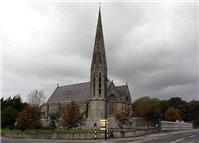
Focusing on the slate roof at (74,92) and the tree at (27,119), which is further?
the slate roof at (74,92)

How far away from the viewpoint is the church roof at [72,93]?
9470cm

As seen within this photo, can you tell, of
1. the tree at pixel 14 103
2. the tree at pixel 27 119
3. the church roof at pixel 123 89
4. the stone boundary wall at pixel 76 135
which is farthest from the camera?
the church roof at pixel 123 89

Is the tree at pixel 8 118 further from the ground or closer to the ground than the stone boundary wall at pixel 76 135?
further from the ground

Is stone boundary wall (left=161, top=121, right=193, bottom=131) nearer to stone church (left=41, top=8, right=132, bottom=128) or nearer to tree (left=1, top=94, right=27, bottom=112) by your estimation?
stone church (left=41, top=8, right=132, bottom=128)

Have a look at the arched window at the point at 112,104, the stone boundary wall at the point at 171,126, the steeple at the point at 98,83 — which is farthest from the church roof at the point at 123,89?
the stone boundary wall at the point at 171,126

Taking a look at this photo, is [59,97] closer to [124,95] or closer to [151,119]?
[124,95]

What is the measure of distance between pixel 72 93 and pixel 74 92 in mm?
1012

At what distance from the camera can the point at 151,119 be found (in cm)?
8938

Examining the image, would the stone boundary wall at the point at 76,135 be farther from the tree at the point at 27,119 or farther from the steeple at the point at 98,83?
the steeple at the point at 98,83

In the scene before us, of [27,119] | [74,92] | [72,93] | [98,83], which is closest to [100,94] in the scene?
[98,83]

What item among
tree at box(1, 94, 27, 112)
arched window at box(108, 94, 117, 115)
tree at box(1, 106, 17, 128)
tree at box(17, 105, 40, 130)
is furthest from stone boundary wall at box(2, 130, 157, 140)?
arched window at box(108, 94, 117, 115)

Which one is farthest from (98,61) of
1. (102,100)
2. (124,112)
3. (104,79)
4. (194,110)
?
(194,110)

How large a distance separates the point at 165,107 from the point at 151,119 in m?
39.5

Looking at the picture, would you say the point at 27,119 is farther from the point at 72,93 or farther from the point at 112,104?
the point at 72,93
